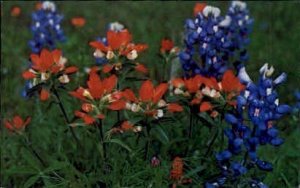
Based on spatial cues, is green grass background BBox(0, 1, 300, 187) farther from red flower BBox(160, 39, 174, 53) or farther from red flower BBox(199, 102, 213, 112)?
red flower BBox(199, 102, 213, 112)

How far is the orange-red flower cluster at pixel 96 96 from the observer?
9.48 ft

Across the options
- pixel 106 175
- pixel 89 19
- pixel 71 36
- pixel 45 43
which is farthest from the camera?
pixel 89 19

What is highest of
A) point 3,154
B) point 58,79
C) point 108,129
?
point 58,79

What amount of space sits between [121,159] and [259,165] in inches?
26.2

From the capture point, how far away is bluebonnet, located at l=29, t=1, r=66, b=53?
451cm

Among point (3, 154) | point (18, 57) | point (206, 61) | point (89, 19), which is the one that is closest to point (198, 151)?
point (206, 61)

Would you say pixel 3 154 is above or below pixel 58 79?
below

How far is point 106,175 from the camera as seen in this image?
10.2ft

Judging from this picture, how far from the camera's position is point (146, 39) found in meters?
5.68

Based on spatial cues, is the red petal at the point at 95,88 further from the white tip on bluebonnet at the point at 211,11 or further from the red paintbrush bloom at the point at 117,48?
the white tip on bluebonnet at the point at 211,11

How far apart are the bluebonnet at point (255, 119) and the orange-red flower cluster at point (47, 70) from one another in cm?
82

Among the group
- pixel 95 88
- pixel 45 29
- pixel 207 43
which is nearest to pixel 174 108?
pixel 95 88

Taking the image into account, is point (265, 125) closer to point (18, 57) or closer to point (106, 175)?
point (106, 175)

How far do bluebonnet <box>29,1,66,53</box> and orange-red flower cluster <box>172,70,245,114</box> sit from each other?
5.25 ft
